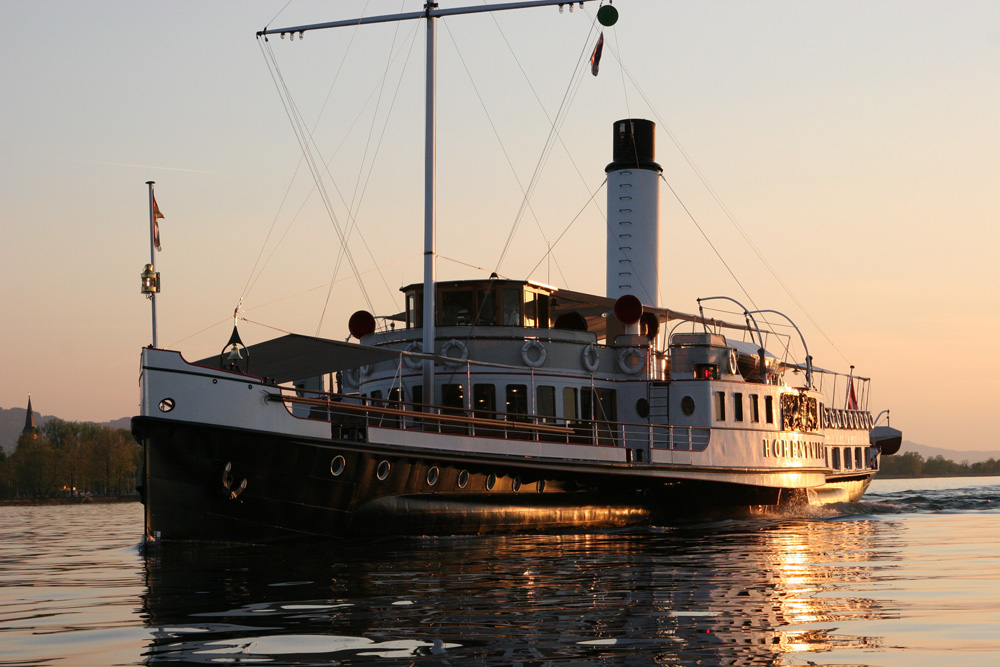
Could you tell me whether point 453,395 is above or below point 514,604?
above

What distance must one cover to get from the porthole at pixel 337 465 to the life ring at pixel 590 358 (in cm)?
835

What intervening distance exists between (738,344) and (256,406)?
16.4m

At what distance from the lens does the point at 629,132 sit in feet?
118

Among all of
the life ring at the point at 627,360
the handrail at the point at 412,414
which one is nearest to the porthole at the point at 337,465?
the handrail at the point at 412,414

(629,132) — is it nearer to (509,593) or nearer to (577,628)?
(509,593)

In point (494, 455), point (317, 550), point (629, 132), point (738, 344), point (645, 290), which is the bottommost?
point (317, 550)

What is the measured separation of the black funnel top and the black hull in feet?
53.5

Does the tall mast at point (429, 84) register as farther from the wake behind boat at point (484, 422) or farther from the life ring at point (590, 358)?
the life ring at point (590, 358)

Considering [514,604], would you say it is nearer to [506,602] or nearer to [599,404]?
[506,602]

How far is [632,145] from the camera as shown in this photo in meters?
36.2

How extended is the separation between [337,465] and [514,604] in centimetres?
807

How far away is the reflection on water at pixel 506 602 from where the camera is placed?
8.71 meters

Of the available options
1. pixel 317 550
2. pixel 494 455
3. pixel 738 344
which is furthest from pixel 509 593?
pixel 738 344

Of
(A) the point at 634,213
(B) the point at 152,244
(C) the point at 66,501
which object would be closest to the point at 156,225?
(B) the point at 152,244
